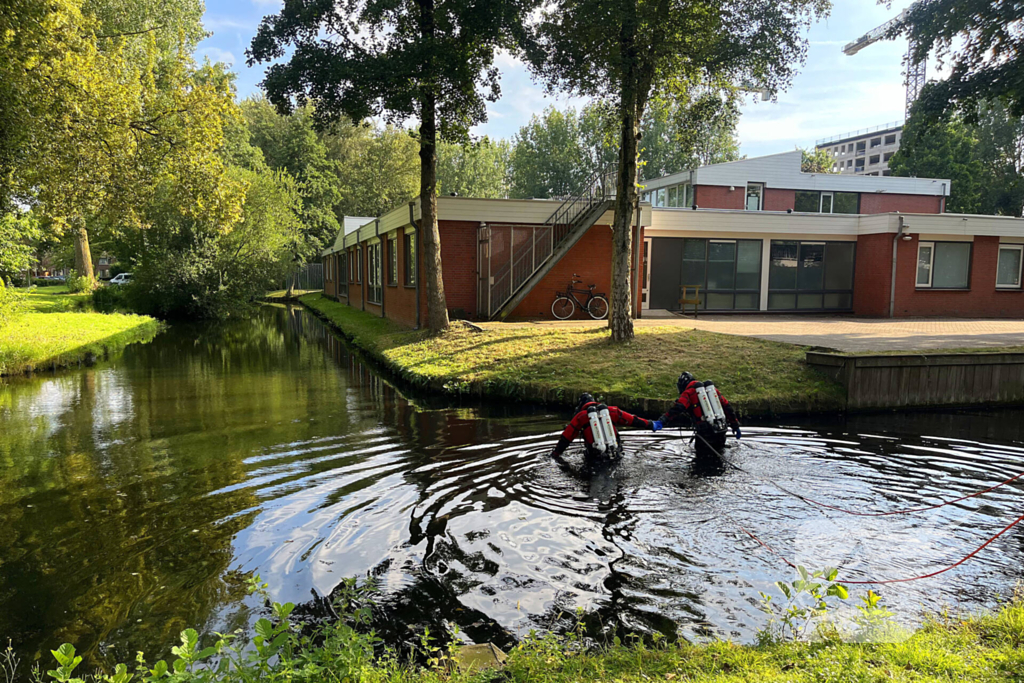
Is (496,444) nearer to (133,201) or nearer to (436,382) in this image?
(436,382)

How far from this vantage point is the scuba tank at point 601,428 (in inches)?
261

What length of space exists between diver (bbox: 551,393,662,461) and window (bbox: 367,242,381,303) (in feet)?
61.7

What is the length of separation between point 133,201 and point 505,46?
11.7 m

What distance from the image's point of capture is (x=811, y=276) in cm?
2161

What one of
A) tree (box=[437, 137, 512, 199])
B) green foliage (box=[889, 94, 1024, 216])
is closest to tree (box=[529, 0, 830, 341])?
green foliage (box=[889, 94, 1024, 216])

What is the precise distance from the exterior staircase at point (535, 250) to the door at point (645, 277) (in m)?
2.37

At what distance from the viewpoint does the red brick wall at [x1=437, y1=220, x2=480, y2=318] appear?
1800 centimetres

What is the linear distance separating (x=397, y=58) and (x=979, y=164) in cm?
4540

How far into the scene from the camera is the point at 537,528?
5348 millimetres

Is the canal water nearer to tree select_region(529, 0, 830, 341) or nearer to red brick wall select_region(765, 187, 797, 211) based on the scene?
tree select_region(529, 0, 830, 341)

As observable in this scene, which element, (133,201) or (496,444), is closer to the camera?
(496,444)

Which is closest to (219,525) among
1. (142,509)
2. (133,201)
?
(142,509)

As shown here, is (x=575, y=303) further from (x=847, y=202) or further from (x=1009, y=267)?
(x=847, y=202)

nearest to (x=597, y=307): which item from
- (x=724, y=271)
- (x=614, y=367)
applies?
(x=724, y=271)
